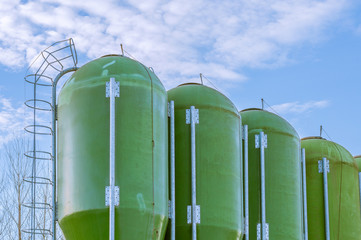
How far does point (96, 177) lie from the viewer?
18.7 meters

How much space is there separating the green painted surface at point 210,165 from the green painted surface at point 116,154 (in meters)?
1.27

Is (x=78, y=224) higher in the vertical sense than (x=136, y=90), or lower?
lower

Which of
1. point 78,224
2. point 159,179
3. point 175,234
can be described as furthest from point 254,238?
point 78,224

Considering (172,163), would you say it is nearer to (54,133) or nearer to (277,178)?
(54,133)

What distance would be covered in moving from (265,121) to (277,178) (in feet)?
6.42

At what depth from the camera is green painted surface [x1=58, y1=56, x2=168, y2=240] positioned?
18594 mm

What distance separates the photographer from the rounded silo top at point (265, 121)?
965 inches

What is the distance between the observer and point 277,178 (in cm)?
2419

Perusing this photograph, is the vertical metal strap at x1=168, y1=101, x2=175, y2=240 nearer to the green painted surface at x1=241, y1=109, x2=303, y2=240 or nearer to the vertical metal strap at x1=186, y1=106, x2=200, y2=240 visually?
the vertical metal strap at x1=186, y1=106, x2=200, y2=240

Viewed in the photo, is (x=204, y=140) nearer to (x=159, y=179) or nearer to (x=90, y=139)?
(x=159, y=179)

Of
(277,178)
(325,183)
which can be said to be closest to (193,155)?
(277,178)

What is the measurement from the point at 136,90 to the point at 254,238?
6.96 metres

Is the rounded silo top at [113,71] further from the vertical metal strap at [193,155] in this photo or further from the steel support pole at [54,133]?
the vertical metal strap at [193,155]

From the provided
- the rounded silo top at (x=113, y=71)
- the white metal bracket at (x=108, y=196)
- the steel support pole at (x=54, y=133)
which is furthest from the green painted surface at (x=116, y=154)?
the steel support pole at (x=54, y=133)
